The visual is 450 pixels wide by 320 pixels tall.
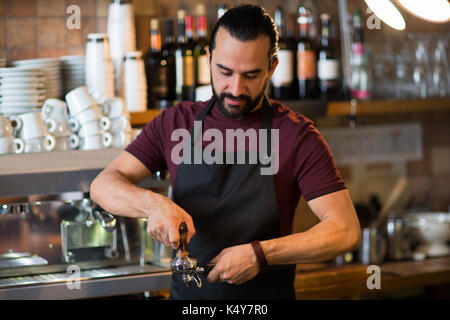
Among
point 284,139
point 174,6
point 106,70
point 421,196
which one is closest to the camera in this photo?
point 284,139

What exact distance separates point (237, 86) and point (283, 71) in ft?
3.50

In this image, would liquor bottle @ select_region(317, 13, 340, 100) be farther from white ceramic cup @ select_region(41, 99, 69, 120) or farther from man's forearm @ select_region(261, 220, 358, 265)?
man's forearm @ select_region(261, 220, 358, 265)

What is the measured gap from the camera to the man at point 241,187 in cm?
166

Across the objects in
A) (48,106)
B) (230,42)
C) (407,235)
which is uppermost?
(230,42)

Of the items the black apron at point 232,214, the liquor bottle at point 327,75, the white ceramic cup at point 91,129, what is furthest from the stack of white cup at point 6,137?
the liquor bottle at point 327,75

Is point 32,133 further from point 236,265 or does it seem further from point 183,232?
point 236,265

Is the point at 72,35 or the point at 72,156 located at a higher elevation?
the point at 72,35

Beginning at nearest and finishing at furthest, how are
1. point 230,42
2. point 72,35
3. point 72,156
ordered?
point 230,42 < point 72,156 < point 72,35

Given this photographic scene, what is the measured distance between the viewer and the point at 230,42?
1.72 metres

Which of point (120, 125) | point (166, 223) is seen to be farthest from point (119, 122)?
point (166, 223)
